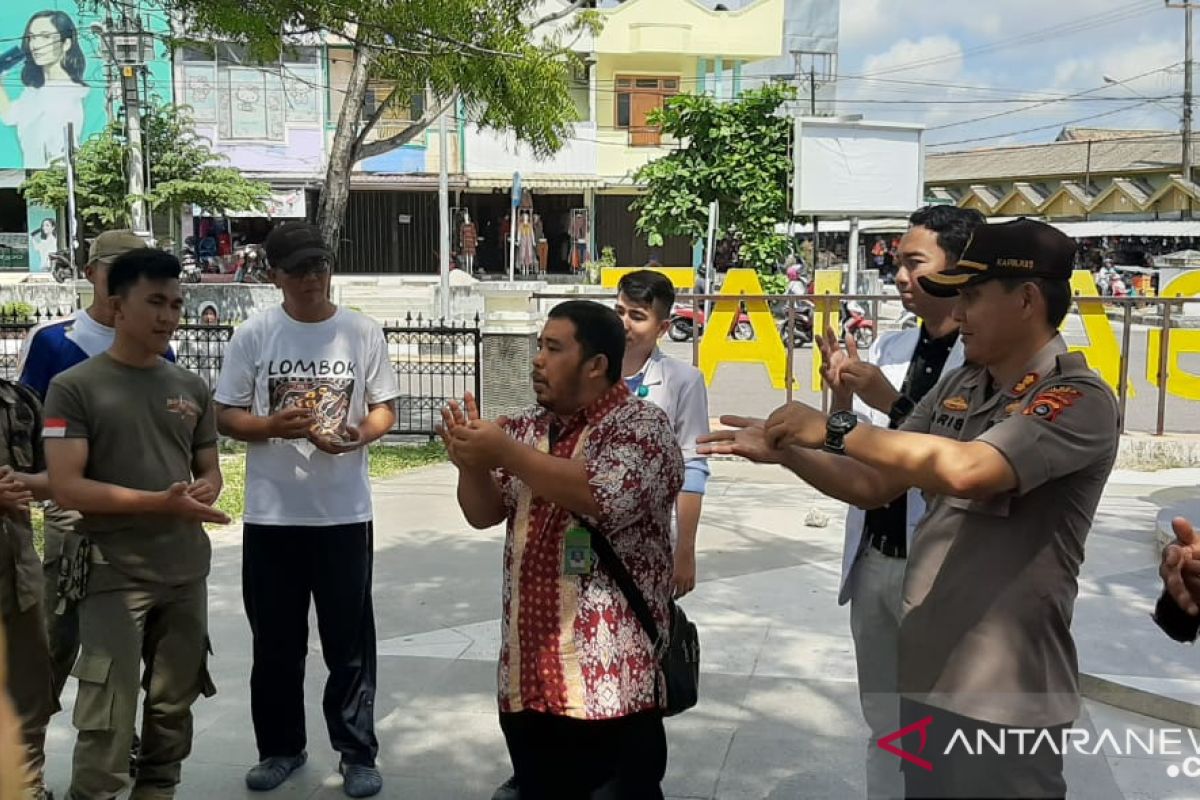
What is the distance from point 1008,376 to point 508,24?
29.2 ft

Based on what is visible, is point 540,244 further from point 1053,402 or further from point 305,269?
point 1053,402

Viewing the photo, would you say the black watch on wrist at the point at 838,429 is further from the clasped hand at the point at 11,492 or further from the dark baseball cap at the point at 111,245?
the dark baseball cap at the point at 111,245

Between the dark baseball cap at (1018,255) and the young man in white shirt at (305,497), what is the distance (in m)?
2.27

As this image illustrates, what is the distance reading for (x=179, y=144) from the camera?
24.2m

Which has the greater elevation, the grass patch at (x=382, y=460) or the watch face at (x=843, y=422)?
the watch face at (x=843, y=422)

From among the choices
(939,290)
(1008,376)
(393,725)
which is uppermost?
(939,290)

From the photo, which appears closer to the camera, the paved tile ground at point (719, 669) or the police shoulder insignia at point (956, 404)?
the police shoulder insignia at point (956, 404)

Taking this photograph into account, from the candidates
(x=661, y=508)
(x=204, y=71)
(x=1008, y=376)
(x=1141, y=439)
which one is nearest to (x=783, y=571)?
(x=661, y=508)

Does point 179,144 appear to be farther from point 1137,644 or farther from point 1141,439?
point 1137,644

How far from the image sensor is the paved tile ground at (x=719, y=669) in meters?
4.11

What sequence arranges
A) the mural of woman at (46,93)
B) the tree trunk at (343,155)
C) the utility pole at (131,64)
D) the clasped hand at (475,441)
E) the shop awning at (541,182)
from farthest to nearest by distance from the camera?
the shop awning at (541,182), the mural of woman at (46,93), the utility pole at (131,64), the tree trunk at (343,155), the clasped hand at (475,441)

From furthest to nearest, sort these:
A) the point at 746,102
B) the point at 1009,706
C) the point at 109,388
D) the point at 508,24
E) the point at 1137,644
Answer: the point at 746,102 → the point at 508,24 → the point at 1137,644 → the point at 109,388 → the point at 1009,706

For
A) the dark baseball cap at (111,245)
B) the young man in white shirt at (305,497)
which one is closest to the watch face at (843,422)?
A: the young man in white shirt at (305,497)

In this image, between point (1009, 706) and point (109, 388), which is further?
point (109, 388)
